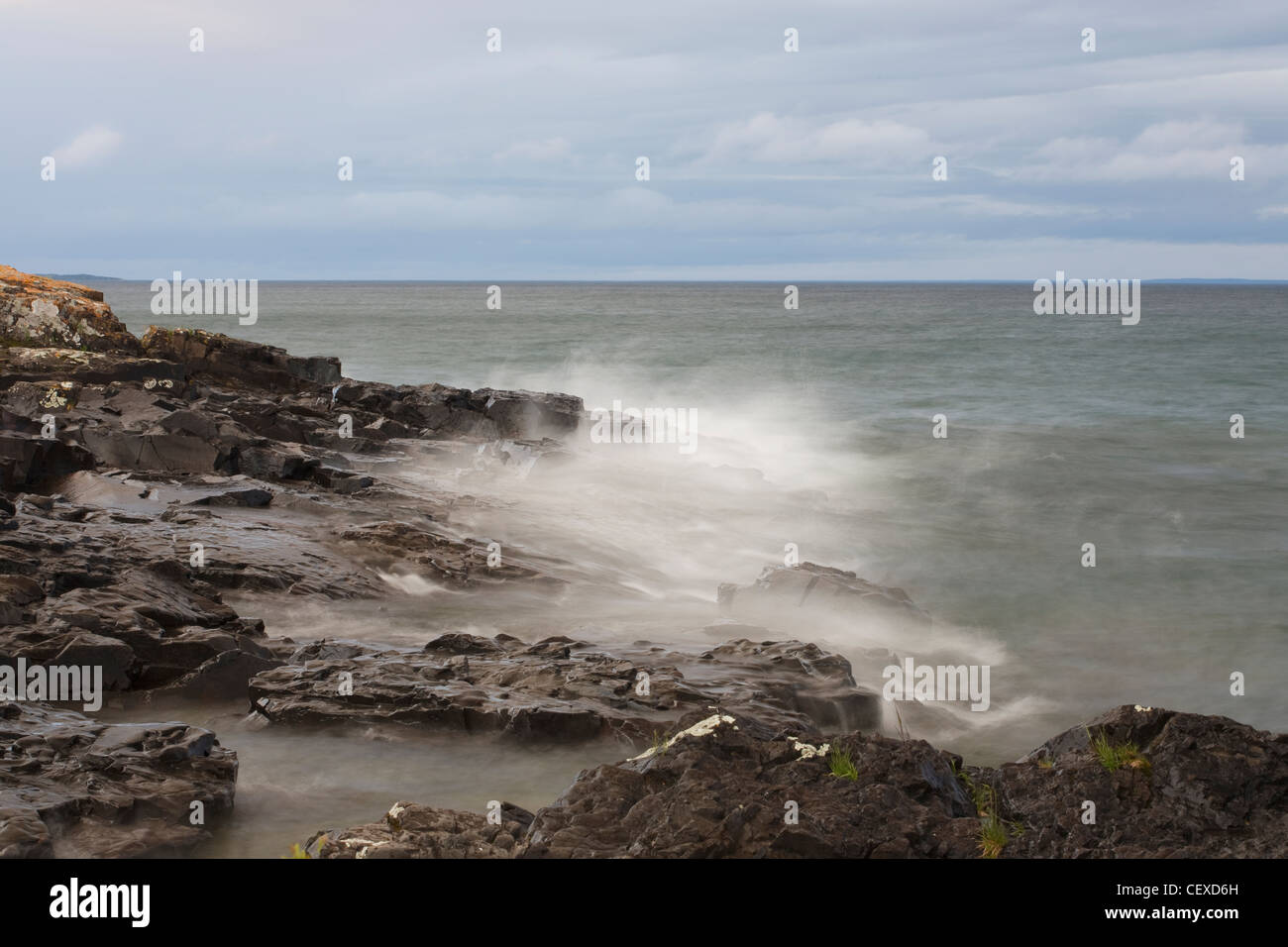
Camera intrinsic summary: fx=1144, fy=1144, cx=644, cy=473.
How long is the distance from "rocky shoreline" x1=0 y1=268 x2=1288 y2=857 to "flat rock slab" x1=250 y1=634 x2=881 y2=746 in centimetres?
3

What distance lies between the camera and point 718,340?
79.1 m

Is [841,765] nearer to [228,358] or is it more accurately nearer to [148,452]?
[148,452]

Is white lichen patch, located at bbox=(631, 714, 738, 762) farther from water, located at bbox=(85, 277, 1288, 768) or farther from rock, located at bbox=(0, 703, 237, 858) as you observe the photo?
water, located at bbox=(85, 277, 1288, 768)

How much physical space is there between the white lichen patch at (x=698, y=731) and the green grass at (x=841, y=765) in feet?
2.06

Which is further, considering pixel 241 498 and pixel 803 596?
pixel 241 498

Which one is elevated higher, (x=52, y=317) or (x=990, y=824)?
(x=52, y=317)

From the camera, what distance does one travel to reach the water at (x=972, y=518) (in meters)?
13.4

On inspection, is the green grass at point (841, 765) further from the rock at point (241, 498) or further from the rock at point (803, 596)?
the rock at point (241, 498)

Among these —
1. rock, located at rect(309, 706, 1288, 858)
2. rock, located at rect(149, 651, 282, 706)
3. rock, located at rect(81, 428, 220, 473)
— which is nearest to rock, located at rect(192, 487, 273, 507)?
rock, located at rect(81, 428, 220, 473)

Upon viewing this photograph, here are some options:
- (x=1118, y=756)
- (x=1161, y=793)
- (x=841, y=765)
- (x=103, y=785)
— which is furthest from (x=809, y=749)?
(x=103, y=785)

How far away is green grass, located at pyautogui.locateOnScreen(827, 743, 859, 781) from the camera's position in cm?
646

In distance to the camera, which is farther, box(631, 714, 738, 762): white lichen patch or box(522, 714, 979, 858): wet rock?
box(631, 714, 738, 762): white lichen patch

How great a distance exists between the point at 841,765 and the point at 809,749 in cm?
23

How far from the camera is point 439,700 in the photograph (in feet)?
29.9
